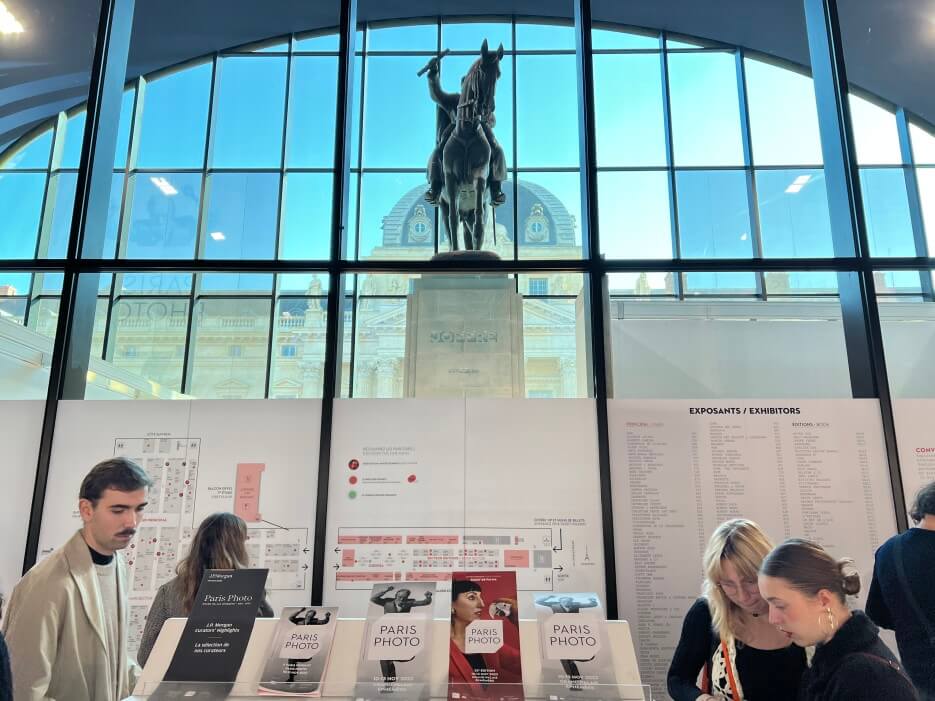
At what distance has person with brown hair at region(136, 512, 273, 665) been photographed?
2375mm

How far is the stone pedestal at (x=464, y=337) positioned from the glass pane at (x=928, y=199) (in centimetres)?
304

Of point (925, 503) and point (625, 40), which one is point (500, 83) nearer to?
point (625, 40)

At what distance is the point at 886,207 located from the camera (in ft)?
20.2

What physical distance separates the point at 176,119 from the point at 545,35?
4447 mm

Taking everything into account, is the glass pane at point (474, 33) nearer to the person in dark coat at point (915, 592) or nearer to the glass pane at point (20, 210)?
the glass pane at point (20, 210)

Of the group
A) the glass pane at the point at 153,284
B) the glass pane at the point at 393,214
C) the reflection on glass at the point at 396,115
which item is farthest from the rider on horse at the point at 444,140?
the reflection on glass at the point at 396,115

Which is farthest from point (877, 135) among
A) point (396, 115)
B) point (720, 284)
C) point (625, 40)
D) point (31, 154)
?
point (31, 154)

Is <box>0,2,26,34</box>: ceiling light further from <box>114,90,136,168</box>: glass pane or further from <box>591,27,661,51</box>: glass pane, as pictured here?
<box>591,27,661,51</box>: glass pane

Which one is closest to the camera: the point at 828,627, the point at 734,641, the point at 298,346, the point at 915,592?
the point at 828,627

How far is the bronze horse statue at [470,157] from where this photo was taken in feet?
15.0

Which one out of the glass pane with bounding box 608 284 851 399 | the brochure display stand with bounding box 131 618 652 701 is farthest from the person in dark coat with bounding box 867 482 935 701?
the glass pane with bounding box 608 284 851 399

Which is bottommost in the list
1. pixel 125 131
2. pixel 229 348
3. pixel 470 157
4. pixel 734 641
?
pixel 734 641

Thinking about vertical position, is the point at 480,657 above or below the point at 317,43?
below

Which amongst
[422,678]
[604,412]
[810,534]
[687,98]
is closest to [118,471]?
[422,678]
